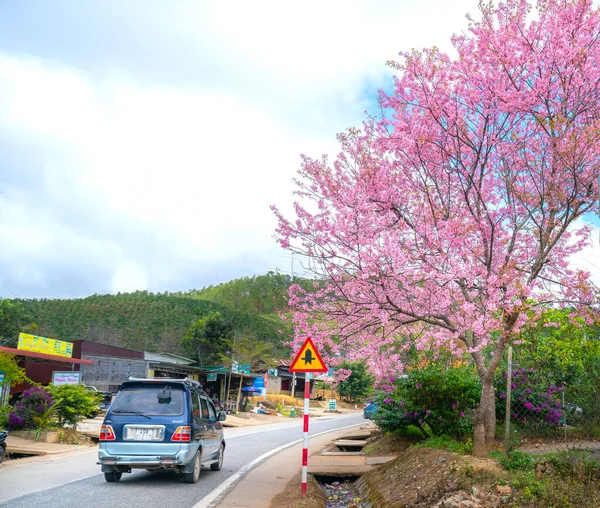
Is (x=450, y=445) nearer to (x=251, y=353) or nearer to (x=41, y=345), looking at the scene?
(x=41, y=345)

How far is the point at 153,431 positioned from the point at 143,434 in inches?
7.2

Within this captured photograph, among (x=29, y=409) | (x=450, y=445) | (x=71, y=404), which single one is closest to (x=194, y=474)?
(x=450, y=445)

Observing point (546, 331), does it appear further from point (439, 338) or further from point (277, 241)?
point (277, 241)

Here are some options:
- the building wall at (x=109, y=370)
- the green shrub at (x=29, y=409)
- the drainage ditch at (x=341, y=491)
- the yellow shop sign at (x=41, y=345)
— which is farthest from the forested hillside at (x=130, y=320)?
the drainage ditch at (x=341, y=491)

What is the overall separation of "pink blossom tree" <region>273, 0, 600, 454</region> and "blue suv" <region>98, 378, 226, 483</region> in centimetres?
295

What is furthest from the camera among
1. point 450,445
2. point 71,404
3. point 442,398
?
point 71,404

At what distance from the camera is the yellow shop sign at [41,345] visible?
26.6m

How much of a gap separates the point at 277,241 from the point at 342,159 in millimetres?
2468

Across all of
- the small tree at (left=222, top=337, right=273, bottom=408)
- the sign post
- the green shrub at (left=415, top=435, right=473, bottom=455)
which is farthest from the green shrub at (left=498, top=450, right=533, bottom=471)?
the small tree at (left=222, top=337, right=273, bottom=408)

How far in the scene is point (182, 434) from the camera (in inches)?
399

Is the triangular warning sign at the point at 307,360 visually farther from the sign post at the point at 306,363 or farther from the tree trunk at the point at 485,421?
Answer: the tree trunk at the point at 485,421

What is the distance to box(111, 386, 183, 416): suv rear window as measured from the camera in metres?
10.4

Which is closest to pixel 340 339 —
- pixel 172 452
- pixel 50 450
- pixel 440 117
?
pixel 172 452

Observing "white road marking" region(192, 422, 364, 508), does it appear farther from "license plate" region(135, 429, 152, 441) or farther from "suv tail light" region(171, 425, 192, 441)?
"license plate" region(135, 429, 152, 441)
